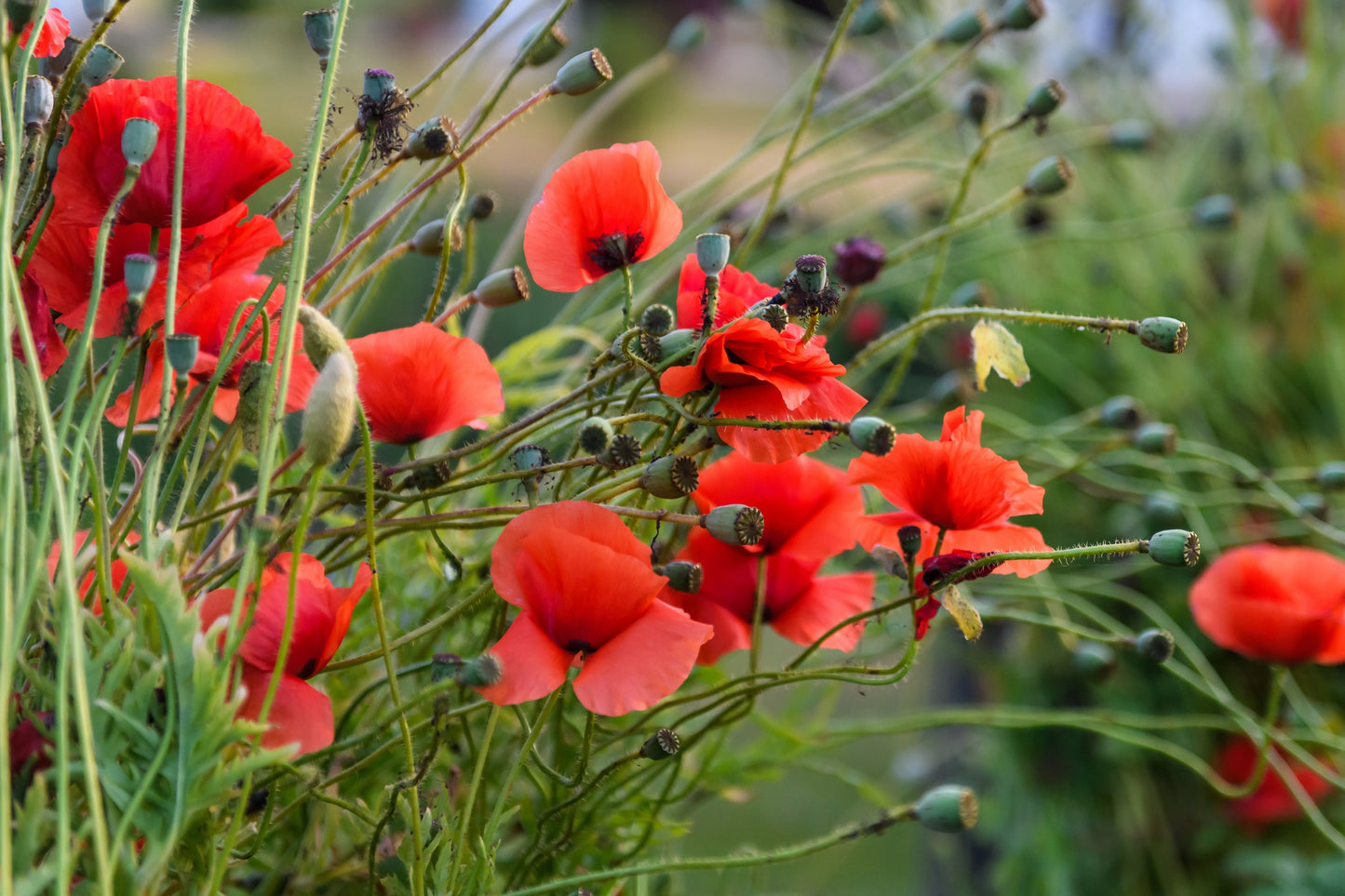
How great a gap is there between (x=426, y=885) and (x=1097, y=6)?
112 centimetres

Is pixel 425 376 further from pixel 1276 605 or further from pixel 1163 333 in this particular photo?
pixel 1276 605

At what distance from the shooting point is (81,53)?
0.29 m

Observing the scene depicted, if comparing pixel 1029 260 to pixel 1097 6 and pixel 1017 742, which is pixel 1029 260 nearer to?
pixel 1097 6

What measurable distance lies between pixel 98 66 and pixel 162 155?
3 cm

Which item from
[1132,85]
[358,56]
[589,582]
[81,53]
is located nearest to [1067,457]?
[589,582]

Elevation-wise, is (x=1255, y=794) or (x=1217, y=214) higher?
(x=1217, y=214)

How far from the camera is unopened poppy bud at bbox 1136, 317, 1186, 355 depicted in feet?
1.04

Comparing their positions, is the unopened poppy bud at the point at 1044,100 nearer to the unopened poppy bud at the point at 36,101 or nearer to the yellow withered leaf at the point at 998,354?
the yellow withered leaf at the point at 998,354

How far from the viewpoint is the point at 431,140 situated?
32 centimetres

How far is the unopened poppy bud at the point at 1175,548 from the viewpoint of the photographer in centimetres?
32

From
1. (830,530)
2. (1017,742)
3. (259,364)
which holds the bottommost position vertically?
(1017,742)

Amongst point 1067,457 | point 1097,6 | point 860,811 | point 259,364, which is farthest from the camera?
point 860,811

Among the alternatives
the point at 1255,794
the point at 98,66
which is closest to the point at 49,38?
the point at 98,66

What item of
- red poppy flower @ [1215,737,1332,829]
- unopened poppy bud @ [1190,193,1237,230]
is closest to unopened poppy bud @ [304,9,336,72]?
unopened poppy bud @ [1190,193,1237,230]
